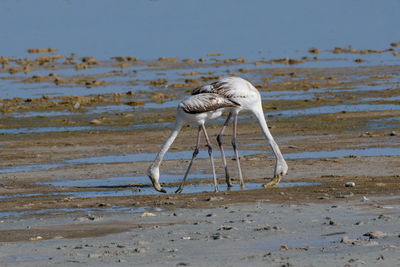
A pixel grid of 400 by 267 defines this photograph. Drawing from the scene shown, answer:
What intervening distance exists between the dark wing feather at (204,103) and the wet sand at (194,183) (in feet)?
4.22

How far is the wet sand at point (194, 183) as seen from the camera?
1012cm

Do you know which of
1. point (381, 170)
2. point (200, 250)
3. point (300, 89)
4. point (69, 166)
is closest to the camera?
point (200, 250)

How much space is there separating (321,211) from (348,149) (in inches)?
274

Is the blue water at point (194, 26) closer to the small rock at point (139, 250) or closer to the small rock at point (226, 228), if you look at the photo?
the small rock at point (226, 228)

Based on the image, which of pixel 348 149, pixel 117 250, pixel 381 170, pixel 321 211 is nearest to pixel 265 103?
pixel 348 149

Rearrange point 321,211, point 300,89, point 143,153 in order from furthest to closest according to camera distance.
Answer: point 300,89 → point 143,153 → point 321,211

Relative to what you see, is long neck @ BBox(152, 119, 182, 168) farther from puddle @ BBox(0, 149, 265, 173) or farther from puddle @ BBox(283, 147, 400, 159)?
puddle @ BBox(283, 147, 400, 159)

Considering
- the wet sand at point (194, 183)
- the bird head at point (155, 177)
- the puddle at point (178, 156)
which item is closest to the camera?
the wet sand at point (194, 183)

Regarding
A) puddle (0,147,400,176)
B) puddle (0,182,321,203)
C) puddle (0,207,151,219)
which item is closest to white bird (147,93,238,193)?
puddle (0,182,321,203)

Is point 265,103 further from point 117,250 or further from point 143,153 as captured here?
point 117,250

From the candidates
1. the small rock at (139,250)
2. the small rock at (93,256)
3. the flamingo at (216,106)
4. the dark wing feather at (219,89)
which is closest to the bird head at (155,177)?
the flamingo at (216,106)

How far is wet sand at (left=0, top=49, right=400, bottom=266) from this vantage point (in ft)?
33.2

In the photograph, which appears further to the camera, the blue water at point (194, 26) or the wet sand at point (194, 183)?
the blue water at point (194, 26)

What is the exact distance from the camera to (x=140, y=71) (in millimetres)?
38375
